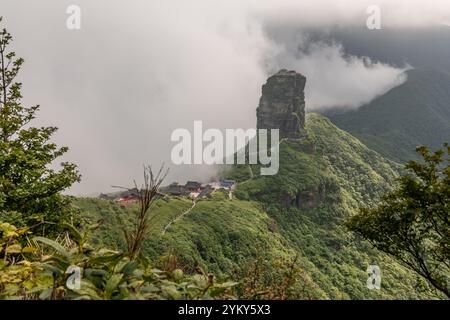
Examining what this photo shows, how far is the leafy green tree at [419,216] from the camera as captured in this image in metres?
15.0

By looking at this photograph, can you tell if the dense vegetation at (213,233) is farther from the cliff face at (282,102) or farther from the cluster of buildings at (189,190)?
the cliff face at (282,102)

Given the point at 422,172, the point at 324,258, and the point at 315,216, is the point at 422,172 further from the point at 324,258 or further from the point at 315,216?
the point at 315,216

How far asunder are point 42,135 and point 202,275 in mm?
18853

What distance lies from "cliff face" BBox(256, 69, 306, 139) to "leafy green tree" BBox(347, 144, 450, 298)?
537 ft

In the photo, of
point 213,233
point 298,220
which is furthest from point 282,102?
point 213,233

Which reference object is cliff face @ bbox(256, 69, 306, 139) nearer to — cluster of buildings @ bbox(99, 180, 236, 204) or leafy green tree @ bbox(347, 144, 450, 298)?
cluster of buildings @ bbox(99, 180, 236, 204)

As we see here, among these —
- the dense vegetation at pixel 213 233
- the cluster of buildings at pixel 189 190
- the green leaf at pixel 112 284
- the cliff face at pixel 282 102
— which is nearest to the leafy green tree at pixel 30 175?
the dense vegetation at pixel 213 233

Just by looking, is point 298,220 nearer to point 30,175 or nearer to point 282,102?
point 282,102

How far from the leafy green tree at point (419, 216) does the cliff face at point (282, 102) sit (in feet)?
537

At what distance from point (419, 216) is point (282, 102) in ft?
570

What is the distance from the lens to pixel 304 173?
6107 inches

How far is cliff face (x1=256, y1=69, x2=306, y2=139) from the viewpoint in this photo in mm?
182000

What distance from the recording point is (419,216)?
16.8m
